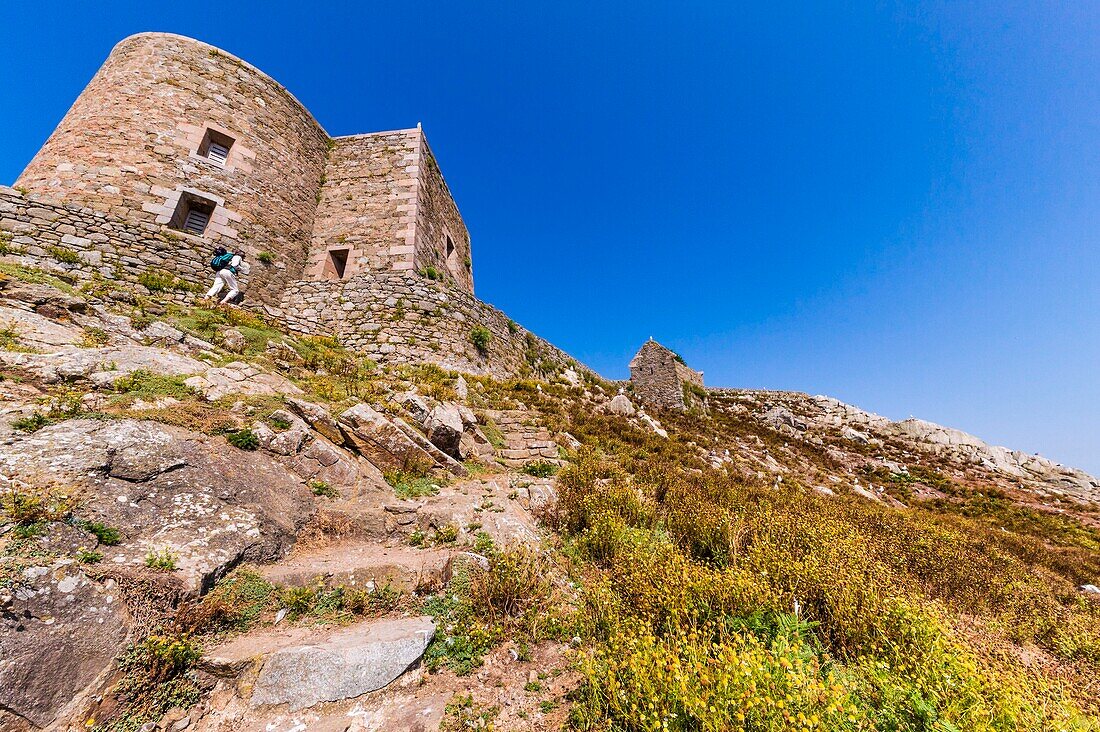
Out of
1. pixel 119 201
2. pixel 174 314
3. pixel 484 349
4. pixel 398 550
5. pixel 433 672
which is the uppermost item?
pixel 119 201

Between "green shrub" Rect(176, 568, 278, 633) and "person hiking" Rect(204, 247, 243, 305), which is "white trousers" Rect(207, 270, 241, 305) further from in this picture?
"green shrub" Rect(176, 568, 278, 633)

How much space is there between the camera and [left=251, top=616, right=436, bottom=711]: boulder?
9.50 ft

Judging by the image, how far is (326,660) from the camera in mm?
3102

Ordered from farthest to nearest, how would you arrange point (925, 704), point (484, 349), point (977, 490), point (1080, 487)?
point (1080, 487) < point (977, 490) < point (484, 349) < point (925, 704)

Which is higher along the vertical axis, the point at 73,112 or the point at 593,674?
the point at 73,112

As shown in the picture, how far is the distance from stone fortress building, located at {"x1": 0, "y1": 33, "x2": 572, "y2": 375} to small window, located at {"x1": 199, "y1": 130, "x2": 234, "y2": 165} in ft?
0.16

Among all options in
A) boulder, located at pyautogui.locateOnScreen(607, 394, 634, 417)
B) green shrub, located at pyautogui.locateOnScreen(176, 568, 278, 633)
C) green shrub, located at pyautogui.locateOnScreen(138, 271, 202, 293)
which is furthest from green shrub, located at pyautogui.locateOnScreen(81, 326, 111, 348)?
boulder, located at pyautogui.locateOnScreen(607, 394, 634, 417)

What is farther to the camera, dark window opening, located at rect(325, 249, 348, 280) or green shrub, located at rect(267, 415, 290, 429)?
dark window opening, located at rect(325, 249, 348, 280)

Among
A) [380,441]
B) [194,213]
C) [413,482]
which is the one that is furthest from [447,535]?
[194,213]

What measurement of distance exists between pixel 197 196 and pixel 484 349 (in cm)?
1096

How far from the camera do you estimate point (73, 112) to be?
12523mm

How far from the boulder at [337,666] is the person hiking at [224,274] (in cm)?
1130

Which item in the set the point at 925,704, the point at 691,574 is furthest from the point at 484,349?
the point at 925,704

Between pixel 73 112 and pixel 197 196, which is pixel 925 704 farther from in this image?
pixel 73 112
